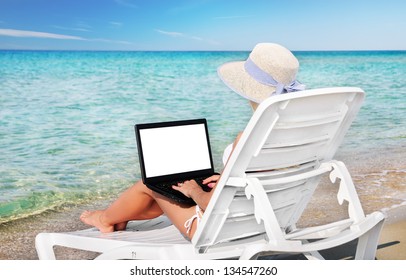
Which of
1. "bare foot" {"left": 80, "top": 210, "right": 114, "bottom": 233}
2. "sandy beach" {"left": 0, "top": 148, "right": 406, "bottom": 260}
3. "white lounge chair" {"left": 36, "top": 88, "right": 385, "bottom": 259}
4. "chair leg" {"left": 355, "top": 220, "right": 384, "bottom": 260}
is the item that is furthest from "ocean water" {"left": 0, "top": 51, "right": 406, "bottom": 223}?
"chair leg" {"left": 355, "top": 220, "right": 384, "bottom": 260}

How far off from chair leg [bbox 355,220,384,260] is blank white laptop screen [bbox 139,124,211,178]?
3.02ft

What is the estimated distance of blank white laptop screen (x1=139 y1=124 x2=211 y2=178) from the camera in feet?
12.0

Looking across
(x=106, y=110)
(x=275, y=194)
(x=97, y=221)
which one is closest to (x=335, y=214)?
(x=97, y=221)

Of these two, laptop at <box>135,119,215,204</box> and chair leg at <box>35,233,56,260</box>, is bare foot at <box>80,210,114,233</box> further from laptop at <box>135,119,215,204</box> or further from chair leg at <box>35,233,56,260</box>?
laptop at <box>135,119,215,204</box>

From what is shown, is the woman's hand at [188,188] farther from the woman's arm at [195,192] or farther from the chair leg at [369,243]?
the chair leg at [369,243]

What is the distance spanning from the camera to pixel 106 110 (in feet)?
58.0

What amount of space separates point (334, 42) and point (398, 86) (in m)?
12.1

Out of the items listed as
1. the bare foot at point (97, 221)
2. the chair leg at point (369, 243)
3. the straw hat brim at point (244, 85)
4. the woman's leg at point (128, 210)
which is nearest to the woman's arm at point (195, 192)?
the woman's leg at point (128, 210)

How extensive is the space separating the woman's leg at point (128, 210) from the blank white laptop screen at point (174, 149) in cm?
14

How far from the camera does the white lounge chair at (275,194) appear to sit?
2984 millimetres

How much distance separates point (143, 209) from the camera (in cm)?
380

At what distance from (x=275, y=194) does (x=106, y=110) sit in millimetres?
14692
